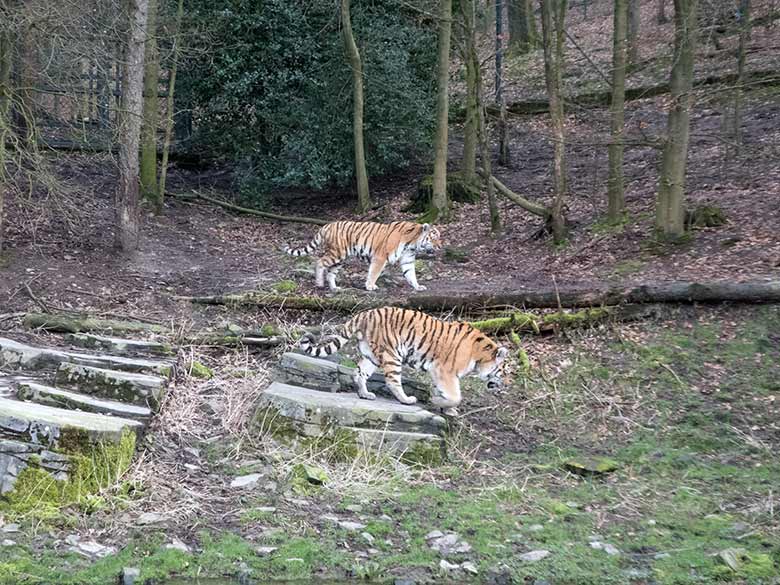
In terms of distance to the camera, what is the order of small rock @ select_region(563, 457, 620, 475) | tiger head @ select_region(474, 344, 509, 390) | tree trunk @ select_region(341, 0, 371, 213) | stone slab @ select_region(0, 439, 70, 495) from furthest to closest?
tree trunk @ select_region(341, 0, 371, 213)
tiger head @ select_region(474, 344, 509, 390)
small rock @ select_region(563, 457, 620, 475)
stone slab @ select_region(0, 439, 70, 495)

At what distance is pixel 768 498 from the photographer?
7492 mm

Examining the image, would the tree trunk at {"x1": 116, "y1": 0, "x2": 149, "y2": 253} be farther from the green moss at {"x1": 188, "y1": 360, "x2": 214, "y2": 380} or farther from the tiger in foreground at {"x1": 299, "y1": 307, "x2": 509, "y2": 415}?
the tiger in foreground at {"x1": 299, "y1": 307, "x2": 509, "y2": 415}

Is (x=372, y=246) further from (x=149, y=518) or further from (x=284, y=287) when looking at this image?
(x=149, y=518)

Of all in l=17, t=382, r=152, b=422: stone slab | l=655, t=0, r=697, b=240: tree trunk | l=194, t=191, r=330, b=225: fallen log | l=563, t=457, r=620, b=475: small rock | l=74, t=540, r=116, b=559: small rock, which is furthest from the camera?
l=194, t=191, r=330, b=225: fallen log

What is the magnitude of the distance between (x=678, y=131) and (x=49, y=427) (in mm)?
10421

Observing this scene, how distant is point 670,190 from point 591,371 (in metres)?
4.47

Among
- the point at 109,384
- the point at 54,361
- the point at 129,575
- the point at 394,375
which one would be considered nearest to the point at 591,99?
the point at 394,375

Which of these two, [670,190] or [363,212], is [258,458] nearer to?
[670,190]

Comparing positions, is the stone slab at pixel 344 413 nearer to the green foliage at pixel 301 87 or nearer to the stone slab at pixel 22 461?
the stone slab at pixel 22 461

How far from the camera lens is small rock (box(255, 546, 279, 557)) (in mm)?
6429

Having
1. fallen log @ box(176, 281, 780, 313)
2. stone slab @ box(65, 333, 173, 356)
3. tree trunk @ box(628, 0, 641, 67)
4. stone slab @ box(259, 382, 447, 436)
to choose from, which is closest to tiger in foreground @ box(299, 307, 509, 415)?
stone slab @ box(259, 382, 447, 436)

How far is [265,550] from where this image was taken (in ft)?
21.2

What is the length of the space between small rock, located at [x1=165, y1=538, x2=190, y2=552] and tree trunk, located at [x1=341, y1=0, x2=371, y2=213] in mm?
14463

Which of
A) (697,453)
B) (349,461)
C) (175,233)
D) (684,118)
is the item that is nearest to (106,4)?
(175,233)
